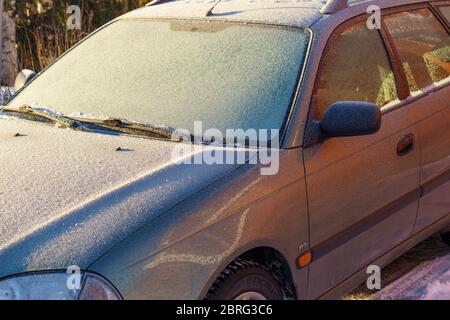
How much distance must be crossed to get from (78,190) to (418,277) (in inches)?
85.1

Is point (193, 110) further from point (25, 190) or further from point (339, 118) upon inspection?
point (25, 190)

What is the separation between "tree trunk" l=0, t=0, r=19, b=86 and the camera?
10.3 metres

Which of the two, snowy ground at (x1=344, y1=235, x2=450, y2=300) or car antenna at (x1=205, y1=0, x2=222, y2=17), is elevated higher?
car antenna at (x1=205, y1=0, x2=222, y2=17)

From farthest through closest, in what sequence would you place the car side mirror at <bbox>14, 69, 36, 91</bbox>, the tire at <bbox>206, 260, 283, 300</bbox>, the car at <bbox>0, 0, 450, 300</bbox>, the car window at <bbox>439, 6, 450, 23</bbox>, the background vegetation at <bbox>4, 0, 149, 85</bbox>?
the background vegetation at <bbox>4, 0, 149, 85</bbox>, the car window at <bbox>439, 6, 450, 23</bbox>, the car side mirror at <bbox>14, 69, 36, 91</bbox>, the tire at <bbox>206, 260, 283, 300</bbox>, the car at <bbox>0, 0, 450, 300</bbox>

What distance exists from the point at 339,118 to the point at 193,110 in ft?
2.07

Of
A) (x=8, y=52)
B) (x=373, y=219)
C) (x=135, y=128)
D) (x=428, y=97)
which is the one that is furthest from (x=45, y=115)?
(x=8, y=52)

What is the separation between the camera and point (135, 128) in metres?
3.59

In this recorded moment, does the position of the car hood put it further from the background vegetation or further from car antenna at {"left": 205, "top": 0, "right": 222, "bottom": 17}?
the background vegetation

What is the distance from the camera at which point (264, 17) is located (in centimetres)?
397

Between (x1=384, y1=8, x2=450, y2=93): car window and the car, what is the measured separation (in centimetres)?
1

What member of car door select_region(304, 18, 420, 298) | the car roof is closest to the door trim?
car door select_region(304, 18, 420, 298)

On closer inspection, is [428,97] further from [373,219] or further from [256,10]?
[256,10]
